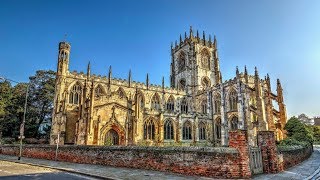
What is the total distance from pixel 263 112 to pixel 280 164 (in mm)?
31428

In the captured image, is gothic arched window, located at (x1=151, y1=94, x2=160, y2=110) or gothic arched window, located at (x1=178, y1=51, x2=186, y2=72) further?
gothic arched window, located at (x1=178, y1=51, x2=186, y2=72)

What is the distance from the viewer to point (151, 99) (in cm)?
5047

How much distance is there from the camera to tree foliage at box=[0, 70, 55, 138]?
41031 millimetres

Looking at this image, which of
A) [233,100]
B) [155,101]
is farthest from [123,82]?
[233,100]

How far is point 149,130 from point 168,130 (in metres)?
4.85

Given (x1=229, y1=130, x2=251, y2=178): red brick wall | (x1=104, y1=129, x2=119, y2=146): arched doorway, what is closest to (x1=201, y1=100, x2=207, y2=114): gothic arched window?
(x1=104, y1=129, x2=119, y2=146): arched doorway

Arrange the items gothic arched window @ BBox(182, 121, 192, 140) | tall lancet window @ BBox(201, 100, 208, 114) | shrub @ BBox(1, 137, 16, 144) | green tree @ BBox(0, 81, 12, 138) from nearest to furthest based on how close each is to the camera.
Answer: shrub @ BBox(1, 137, 16, 144) < green tree @ BBox(0, 81, 12, 138) < gothic arched window @ BBox(182, 121, 192, 140) < tall lancet window @ BBox(201, 100, 208, 114)

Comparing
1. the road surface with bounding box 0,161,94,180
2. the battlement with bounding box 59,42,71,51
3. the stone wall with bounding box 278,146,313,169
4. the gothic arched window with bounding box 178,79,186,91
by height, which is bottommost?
the road surface with bounding box 0,161,94,180

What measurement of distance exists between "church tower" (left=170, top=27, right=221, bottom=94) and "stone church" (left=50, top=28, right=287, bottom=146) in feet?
0.80

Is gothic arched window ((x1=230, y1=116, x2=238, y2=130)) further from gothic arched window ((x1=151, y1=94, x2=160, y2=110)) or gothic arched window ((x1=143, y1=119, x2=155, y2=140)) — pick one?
gothic arched window ((x1=143, y1=119, x2=155, y2=140))

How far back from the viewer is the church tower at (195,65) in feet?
193

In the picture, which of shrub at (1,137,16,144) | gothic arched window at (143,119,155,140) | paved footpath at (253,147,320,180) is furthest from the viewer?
shrub at (1,137,16,144)

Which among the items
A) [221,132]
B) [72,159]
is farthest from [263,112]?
[72,159]

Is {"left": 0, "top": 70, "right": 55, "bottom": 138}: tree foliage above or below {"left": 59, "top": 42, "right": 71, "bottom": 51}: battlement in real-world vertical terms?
below
